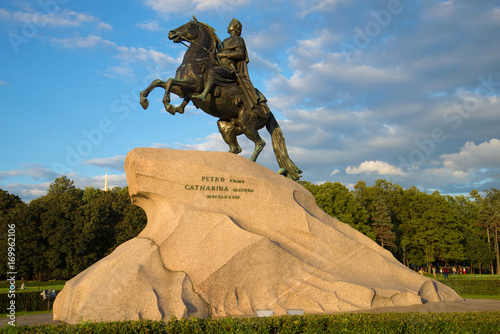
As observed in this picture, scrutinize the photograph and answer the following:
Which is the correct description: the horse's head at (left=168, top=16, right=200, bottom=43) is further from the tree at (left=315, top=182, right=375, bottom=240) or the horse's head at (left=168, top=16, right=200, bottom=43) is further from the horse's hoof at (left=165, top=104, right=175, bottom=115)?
the tree at (left=315, top=182, right=375, bottom=240)

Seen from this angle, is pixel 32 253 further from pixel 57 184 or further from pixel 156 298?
pixel 57 184

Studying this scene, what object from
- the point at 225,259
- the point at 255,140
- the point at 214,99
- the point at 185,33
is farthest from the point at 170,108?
the point at 225,259

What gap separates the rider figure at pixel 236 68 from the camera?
12.2 m

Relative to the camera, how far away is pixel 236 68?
12.8 m

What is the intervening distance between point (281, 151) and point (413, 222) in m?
36.8

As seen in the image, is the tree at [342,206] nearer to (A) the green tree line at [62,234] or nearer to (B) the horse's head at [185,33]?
(A) the green tree line at [62,234]

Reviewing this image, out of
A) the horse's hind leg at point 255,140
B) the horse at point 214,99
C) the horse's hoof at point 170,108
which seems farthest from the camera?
the horse's hind leg at point 255,140

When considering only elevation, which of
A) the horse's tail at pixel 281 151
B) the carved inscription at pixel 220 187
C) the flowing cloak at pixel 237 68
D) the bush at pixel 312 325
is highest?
the flowing cloak at pixel 237 68

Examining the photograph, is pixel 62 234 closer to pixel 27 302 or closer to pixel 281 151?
pixel 27 302

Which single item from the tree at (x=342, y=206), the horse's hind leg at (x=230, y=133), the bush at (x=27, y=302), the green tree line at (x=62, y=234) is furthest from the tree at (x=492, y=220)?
the bush at (x=27, y=302)

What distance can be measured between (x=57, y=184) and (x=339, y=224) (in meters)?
61.9

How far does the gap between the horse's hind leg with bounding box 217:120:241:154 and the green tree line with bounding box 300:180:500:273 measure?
27.2 m

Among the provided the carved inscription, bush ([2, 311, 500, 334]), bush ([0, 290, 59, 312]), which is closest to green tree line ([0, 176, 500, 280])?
bush ([0, 290, 59, 312])

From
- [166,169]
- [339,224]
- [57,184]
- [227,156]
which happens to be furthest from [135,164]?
[57,184]
